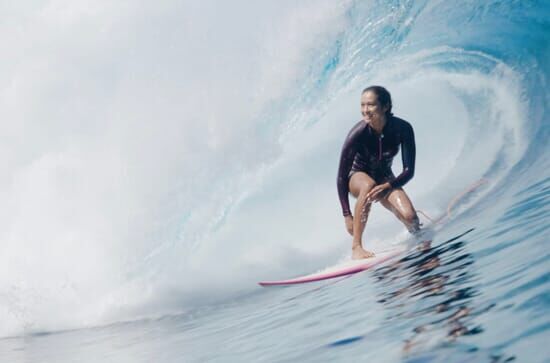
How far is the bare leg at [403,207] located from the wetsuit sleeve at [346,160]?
1.41 ft

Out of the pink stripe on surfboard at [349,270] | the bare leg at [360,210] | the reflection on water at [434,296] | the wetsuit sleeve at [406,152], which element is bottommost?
the reflection on water at [434,296]

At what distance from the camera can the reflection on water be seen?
8.23 feet

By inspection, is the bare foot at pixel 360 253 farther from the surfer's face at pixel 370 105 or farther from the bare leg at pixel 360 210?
the surfer's face at pixel 370 105

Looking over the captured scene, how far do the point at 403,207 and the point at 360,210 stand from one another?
47 cm

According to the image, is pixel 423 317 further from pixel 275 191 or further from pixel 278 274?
pixel 275 191

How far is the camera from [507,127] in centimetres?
937

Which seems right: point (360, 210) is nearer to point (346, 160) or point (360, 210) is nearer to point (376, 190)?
point (376, 190)

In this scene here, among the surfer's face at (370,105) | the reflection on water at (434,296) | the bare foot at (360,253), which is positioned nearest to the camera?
the reflection on water at (434,296)

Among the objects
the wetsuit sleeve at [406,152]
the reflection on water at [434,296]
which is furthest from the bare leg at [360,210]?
the reflection on water at [434,296]

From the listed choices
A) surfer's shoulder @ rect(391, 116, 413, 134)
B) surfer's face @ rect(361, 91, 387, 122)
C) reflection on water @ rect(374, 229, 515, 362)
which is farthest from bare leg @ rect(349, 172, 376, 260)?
reflection on water @ rect(374, 229, 515, 362)

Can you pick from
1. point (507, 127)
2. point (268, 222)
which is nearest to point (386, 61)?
point (507, 127)

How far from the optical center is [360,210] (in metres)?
6.36

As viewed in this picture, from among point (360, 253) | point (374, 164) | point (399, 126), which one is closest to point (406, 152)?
point (399, 126)

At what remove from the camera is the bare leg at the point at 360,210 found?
20.8 ft
